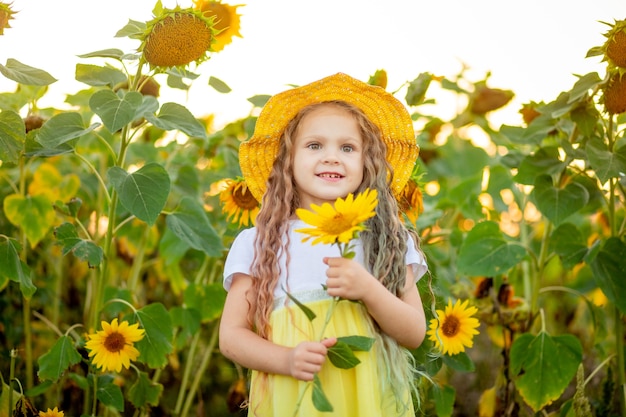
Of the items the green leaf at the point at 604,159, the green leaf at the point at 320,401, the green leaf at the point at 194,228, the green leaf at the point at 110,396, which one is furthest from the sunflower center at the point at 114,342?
the green leaf at the point at 604,159

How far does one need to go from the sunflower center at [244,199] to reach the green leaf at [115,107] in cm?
33

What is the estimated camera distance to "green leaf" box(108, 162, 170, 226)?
1.86m

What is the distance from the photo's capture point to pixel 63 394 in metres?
2.53

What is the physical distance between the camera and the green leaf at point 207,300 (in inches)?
95.7

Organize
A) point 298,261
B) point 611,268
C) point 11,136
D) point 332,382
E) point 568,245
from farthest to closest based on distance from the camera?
1. point 568,245
2. point 611,268
3. point 11,136
4. point 298,261
5. point 332,382

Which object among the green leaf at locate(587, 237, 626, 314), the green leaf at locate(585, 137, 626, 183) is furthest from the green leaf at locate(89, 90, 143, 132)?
the green leaf at locate(587, 237, 626, 314)

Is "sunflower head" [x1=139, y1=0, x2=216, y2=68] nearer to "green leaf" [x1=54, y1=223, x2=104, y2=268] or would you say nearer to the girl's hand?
"green leaf" [x1=54, y1=223, x2=104, y2=268]

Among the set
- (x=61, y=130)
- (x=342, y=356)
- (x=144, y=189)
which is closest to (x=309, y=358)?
(x=342, y=356)

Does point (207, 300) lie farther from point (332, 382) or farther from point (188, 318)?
point (332, 382)

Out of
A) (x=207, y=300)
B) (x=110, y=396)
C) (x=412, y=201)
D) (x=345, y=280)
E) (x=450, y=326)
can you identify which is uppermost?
(x=412, y=201)

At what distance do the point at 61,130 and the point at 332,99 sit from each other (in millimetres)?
671

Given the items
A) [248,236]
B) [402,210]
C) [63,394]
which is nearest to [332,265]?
[248,236]

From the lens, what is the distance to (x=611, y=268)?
7.02ft

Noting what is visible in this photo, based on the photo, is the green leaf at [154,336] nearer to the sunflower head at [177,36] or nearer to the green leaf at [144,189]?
the green leaf at [144,189]
